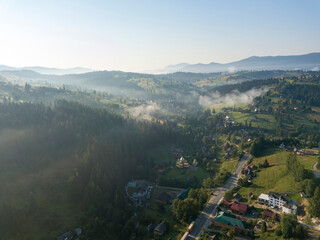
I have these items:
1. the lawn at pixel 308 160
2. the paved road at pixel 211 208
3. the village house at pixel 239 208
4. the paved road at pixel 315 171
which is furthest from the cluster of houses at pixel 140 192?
the lawn at pixel 308 160

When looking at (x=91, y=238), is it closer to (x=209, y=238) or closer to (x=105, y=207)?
(x=105, y=207)

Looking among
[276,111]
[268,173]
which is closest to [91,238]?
[268,173]

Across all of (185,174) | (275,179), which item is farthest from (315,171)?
(185,174)

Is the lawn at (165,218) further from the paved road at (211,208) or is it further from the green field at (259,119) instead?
the green field at (259,119)

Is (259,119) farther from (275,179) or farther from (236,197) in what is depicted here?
(236,197)

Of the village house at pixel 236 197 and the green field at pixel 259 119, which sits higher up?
the green field at pixel 259 119

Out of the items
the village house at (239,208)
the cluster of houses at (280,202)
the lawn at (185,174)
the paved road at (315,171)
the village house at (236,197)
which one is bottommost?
the lawn at (185,174)
